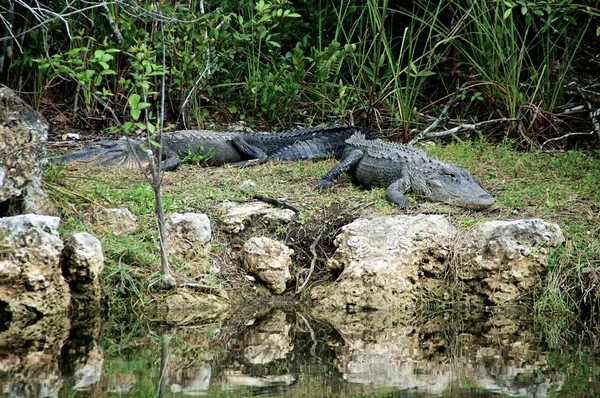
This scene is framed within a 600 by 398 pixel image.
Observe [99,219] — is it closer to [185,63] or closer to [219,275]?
[219,275]

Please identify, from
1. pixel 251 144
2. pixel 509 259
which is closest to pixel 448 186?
pixel 509 259

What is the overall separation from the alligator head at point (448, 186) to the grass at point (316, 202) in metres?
0.10

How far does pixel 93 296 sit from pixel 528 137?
509cm

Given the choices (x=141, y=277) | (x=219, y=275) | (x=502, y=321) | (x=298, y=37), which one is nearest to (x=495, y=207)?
(x=502, y=321)

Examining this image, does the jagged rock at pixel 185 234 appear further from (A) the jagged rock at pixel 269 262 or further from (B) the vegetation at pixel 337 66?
(B) the vegetation at pixel 337 66

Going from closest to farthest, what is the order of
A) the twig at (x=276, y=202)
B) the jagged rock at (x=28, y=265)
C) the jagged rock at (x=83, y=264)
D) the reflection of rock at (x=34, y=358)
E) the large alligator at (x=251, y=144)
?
1. the reflection of rock at (x=34, y=358)
2. the jagged rock at (x=28, y=265)
3. the jagged rock at (x=83, y=264)
4. the twig at (x=276, y=202)
5. the large alligator at (x=251, y=144)

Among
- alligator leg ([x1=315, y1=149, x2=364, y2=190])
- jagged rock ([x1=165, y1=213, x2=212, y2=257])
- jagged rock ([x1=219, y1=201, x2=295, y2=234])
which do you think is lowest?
alligator leg ([x1=315, y1=149, x2=364, y2=190])

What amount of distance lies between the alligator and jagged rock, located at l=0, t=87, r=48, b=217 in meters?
2.36

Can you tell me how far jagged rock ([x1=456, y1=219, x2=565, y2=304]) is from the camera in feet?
18.2

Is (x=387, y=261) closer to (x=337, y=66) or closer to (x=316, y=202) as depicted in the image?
(x=316, y=202)

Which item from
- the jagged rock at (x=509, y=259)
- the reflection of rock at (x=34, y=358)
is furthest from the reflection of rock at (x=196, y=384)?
the jagged rock at (x=509, y=259)

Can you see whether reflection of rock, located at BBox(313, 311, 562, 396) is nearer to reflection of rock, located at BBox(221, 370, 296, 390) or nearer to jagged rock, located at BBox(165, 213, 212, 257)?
reflection of rock, located at BBox(221, 370, 296, 390)

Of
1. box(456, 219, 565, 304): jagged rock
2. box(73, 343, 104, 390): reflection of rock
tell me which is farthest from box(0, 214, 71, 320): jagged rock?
box(456, 219, 565, 304): jagged rock

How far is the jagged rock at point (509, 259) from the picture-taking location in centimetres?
554
